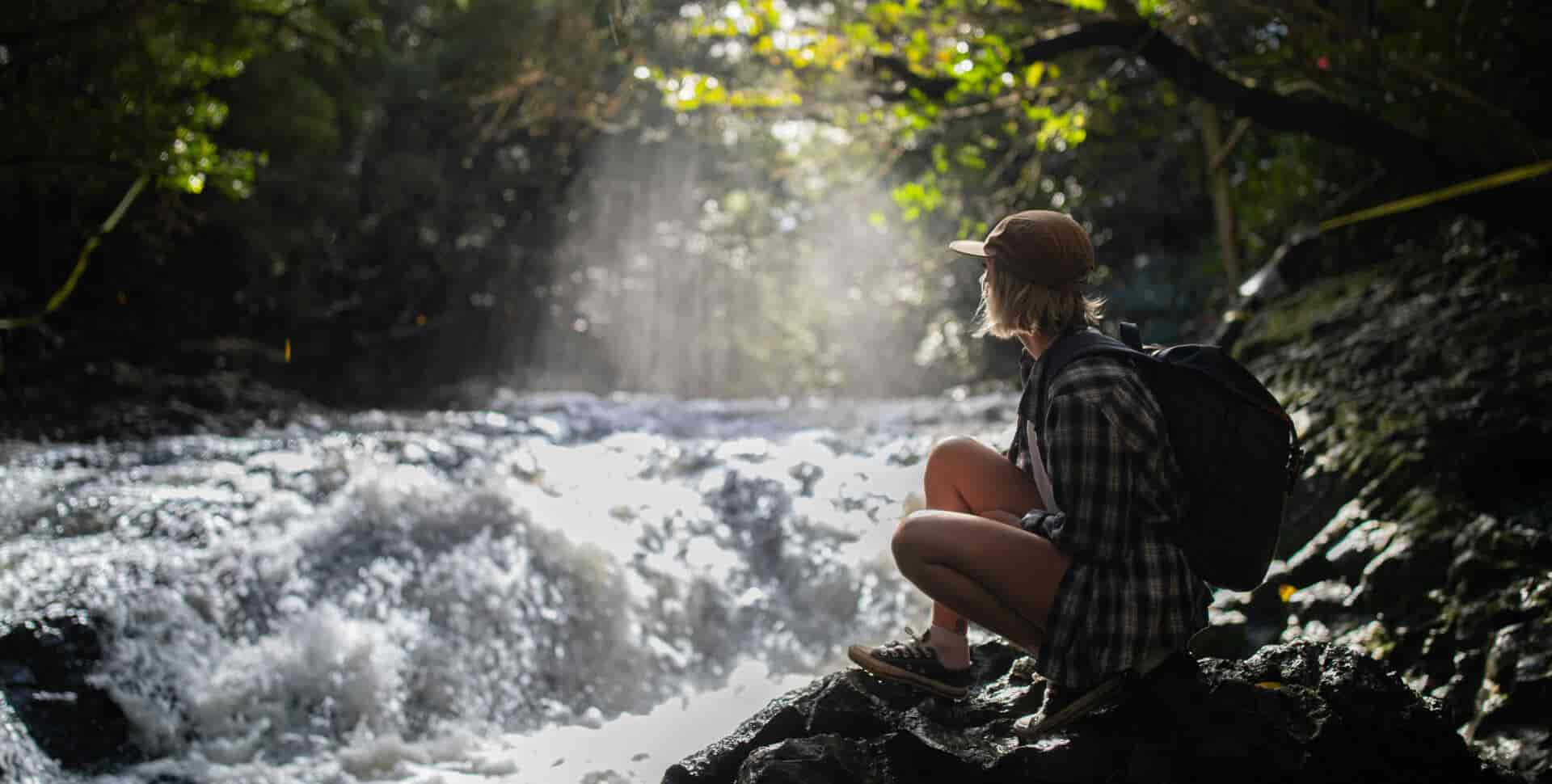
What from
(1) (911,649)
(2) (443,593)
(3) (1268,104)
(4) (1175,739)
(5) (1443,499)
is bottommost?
(2) (443,593)

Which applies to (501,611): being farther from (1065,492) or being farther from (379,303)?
(379,303)

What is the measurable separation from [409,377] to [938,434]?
44.5ft

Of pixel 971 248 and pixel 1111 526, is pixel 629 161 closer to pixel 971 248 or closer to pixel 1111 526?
pixel 971 248

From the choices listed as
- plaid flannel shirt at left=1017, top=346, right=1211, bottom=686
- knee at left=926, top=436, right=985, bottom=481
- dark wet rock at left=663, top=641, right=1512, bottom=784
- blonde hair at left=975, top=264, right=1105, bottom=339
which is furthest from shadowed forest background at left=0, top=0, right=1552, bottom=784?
blonde hair at left=975, top=264, right=1105, bottom=339

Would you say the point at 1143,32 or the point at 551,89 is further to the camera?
the point at 551,89

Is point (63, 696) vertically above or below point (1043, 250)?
below

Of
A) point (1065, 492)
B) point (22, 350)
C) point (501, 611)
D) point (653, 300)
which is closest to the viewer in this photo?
point (1065, 492)

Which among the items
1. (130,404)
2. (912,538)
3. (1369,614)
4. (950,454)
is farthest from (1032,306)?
(130,404)

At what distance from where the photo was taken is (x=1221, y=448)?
278cm

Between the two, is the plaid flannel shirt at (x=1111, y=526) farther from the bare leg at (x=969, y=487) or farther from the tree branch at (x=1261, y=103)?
the tree branch at (x=1261, y=103)

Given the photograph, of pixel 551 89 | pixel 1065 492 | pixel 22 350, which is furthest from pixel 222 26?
pixel 1065 492

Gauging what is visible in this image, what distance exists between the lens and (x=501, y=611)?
632 centimetres

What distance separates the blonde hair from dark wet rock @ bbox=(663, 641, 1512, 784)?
0.98 meters

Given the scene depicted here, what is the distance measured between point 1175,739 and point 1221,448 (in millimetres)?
775
